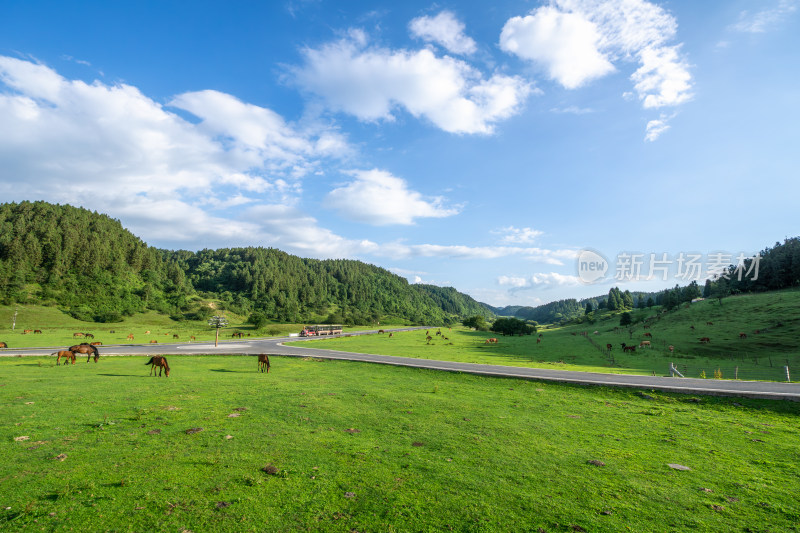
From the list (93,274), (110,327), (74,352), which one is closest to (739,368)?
(74,352)

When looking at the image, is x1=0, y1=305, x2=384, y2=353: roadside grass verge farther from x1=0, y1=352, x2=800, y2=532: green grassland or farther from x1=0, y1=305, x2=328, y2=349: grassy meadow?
x1=0, y1=352, x2=800, y2=532: green grassland

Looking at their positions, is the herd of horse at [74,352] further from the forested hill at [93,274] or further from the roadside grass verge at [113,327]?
the forested hill at [93,274]

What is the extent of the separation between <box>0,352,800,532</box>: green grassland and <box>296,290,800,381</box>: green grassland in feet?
68.6

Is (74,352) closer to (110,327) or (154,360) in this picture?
(154,360)

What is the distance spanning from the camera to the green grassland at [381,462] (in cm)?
697

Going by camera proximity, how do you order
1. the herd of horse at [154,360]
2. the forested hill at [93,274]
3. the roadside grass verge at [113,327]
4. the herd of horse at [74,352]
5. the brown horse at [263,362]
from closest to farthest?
the herd of horse at [154,360] < the brown horse at [263,362] < the herd of horse at [74,352] < the roadside grass verge at [113,327] < the forested hill at [93,274]

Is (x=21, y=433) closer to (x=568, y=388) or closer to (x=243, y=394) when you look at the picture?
(x=243, y=394)

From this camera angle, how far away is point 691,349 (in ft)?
176

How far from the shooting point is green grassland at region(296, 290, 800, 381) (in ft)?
124

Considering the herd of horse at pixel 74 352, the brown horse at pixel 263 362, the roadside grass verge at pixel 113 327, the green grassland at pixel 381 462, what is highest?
the green grassland at pixel 381 462

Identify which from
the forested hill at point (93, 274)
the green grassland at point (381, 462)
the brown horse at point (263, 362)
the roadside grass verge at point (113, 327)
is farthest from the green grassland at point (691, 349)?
the forested hill at point (93, 274)

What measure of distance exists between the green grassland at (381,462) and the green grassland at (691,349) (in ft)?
68.6

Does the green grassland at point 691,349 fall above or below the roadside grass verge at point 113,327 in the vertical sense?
above

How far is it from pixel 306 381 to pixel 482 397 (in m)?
12.3
